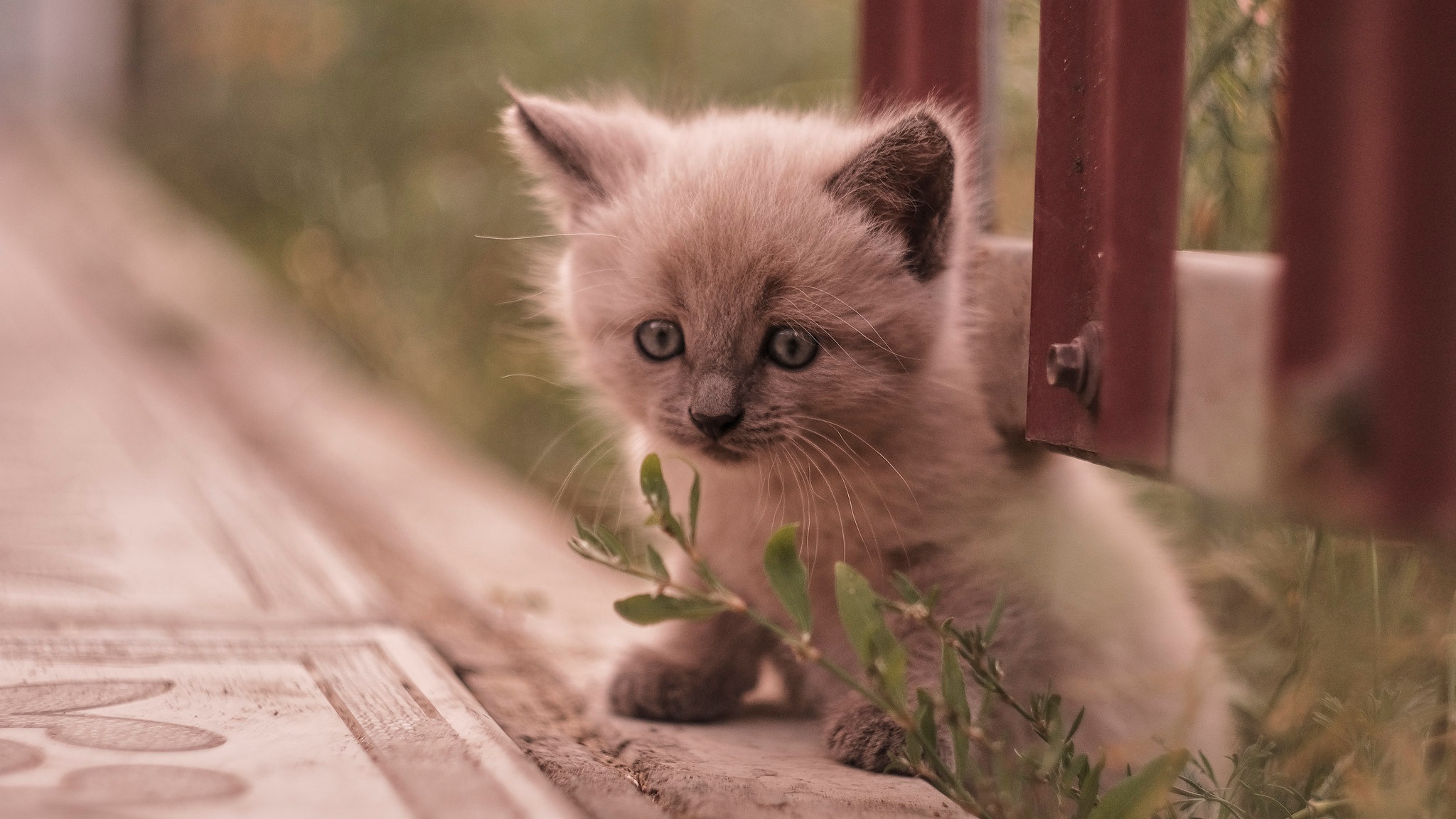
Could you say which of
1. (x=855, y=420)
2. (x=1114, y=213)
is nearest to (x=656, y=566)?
(x=855, y=420)

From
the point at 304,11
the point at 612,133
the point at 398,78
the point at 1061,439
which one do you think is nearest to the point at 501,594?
the point at 612,133

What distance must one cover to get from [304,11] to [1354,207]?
15.4 ft

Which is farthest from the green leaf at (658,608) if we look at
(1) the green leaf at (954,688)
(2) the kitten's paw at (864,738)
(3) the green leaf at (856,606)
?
(2) the kitten's paw at (864,738)

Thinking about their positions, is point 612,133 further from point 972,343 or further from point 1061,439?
point 1061,439

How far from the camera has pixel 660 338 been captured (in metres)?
1.56

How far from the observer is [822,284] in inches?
57.4

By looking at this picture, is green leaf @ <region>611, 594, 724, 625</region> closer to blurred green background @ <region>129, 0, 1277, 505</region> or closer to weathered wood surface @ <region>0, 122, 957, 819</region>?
weathered wood surface @ <region>0, 122, 957, 819</region>

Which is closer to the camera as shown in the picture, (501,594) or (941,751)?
(941,751)

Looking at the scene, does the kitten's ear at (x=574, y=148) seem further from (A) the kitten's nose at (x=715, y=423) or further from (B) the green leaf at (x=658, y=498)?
(B) the green leaf at (x=658, y=498)

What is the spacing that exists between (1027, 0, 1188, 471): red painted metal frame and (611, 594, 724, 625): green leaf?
428 mm

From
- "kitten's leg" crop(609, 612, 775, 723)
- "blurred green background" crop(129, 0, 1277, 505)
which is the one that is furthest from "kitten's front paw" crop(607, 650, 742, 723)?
"blurred green background" crop(129, 0, 1277, 505)

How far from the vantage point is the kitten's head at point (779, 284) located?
1445 mm

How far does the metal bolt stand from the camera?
1187 mm

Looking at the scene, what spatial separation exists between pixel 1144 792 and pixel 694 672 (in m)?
0.72
